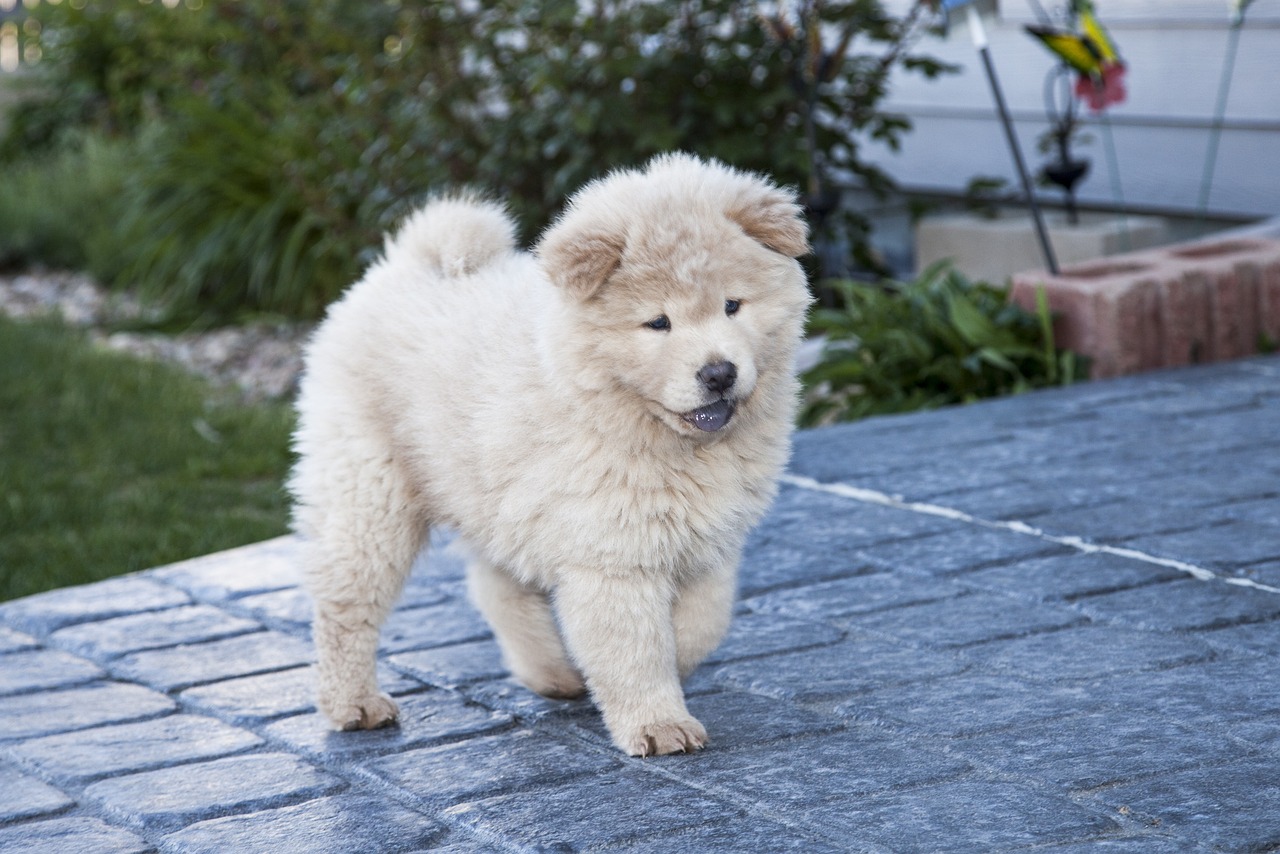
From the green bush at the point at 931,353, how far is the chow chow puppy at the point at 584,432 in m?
2.75

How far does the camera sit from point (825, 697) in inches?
126

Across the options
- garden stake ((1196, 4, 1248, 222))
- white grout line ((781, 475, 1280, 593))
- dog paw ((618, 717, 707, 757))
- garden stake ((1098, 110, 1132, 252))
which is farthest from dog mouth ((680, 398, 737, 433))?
garden stake ((1098, 110, 1132, 252))

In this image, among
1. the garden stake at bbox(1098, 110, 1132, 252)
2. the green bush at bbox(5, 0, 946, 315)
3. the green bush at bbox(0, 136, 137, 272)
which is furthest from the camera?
the green bush at bbox(0, 136, 137, 272)

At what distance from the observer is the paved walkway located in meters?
2.65

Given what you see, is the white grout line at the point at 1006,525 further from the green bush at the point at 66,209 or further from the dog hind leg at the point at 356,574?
the green bush at the point at 66,209

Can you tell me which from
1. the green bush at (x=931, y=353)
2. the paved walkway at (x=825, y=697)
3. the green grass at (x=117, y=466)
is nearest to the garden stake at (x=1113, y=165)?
the green bush at (x=931, y=353)

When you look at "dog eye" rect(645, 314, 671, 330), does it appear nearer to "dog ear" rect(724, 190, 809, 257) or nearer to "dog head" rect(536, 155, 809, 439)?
"dog head" rect(536, 155, 809, 439)

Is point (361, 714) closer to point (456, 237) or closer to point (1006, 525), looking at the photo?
point (456, 237)

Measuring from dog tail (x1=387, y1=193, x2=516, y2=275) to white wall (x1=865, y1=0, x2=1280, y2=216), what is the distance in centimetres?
333

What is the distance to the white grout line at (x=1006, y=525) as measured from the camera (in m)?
3.69

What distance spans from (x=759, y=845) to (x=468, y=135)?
550 centimetres

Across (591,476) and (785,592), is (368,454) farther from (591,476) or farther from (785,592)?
(785,592)

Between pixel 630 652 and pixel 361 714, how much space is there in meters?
0.68

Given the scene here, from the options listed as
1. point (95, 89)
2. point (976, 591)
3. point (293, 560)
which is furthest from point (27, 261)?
point (976, 591)
